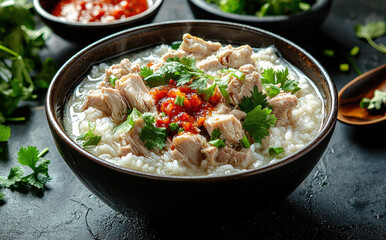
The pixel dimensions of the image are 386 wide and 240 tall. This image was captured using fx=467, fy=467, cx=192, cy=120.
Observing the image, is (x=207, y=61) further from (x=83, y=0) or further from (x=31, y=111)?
(x=83, y=0)

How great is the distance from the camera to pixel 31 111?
15.3 ft

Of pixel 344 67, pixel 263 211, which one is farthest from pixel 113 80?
pixel 344 67

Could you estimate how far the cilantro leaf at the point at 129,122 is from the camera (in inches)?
120

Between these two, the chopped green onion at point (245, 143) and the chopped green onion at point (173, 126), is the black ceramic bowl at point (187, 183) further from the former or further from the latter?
the chopped green onion at point (173, 126)

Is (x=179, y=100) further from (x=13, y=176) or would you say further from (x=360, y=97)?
(x=360, y=97)

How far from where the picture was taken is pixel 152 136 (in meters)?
3.02

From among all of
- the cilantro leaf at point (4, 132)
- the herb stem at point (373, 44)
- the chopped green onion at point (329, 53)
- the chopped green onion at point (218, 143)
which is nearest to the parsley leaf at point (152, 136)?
the chopped green onion at point (218, 143)

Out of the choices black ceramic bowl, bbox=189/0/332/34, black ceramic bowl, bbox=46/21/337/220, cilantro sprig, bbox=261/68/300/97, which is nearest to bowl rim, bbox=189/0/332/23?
black ceramic bowl, bbox=189/0/332/34

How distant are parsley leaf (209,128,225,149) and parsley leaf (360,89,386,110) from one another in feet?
6.73

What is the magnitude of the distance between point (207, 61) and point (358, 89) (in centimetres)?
182

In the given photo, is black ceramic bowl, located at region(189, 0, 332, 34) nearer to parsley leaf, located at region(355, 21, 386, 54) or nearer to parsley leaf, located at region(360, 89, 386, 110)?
parsley leaf, located at region(355, 21, 386, 54)

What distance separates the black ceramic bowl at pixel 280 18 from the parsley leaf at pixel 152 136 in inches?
96.5

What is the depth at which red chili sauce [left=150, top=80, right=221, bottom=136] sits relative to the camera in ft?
10.1

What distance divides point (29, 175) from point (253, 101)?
1921 millimetres
